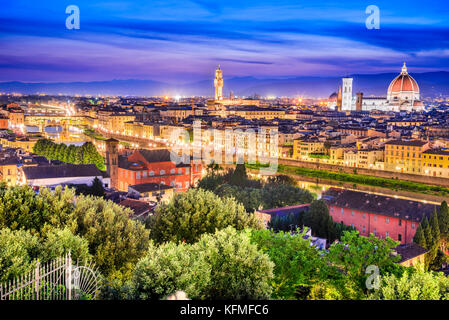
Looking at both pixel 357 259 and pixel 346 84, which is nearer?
pixel 357 259

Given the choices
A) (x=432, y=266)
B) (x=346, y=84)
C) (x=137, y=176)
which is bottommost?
(x=432, y=266)

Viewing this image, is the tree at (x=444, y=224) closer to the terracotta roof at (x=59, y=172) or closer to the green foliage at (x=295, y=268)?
the green foliage at (x=295, y=268)

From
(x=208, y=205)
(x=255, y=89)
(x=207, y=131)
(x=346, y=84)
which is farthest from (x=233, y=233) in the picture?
(x=255, y=89)

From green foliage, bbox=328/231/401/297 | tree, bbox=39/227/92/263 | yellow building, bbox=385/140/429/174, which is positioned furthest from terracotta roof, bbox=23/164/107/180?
yellow building, bbox=385/140/429/174

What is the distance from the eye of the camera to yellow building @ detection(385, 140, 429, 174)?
2253cm

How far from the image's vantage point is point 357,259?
483cm

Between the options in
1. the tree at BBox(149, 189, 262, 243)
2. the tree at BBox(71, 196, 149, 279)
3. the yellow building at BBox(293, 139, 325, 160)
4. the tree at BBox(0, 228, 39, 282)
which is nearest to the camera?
the tree at BBox(0, 228, 39, 282)

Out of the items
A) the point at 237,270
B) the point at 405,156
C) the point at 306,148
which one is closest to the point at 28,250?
the point at 237,270

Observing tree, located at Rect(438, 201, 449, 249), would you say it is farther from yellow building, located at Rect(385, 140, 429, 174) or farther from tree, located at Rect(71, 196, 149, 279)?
yellow building, located at Rect(385, 140, 429, 174)

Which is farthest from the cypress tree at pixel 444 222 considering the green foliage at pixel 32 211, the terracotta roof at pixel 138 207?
the green foliage at pixel 32 211

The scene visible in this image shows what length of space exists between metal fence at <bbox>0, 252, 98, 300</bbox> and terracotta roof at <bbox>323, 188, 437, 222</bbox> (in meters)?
10.1

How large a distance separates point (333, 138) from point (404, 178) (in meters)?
7.94
